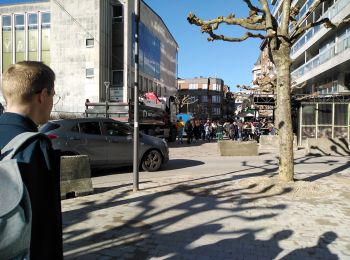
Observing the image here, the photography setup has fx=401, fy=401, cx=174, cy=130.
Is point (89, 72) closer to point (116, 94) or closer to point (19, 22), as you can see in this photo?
point (116, 94)

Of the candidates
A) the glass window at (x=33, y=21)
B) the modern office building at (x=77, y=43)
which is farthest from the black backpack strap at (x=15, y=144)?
the glass window at (x=33, y=21)

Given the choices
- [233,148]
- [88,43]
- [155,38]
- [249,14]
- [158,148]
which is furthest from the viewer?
[155,38]

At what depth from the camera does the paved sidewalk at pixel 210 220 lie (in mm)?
4727

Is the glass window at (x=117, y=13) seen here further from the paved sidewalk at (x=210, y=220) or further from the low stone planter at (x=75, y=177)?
the low stone planter at (x=75, y=177)

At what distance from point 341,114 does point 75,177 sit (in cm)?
1662

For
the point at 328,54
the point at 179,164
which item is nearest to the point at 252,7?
the point at 179,164

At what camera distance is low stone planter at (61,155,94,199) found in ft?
24.8

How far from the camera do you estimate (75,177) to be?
25.3 feet

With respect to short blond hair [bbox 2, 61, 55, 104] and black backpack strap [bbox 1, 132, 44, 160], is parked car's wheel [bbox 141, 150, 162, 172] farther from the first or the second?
black backpack strap [bbox 1, 132, 44, 160]

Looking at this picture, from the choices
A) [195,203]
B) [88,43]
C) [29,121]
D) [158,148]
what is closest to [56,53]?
[88,43]

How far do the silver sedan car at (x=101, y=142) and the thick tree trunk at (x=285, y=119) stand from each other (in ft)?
14.0

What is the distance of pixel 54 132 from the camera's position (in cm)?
1023

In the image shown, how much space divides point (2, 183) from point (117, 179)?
885cm

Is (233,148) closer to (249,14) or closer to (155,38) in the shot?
(249,14)
